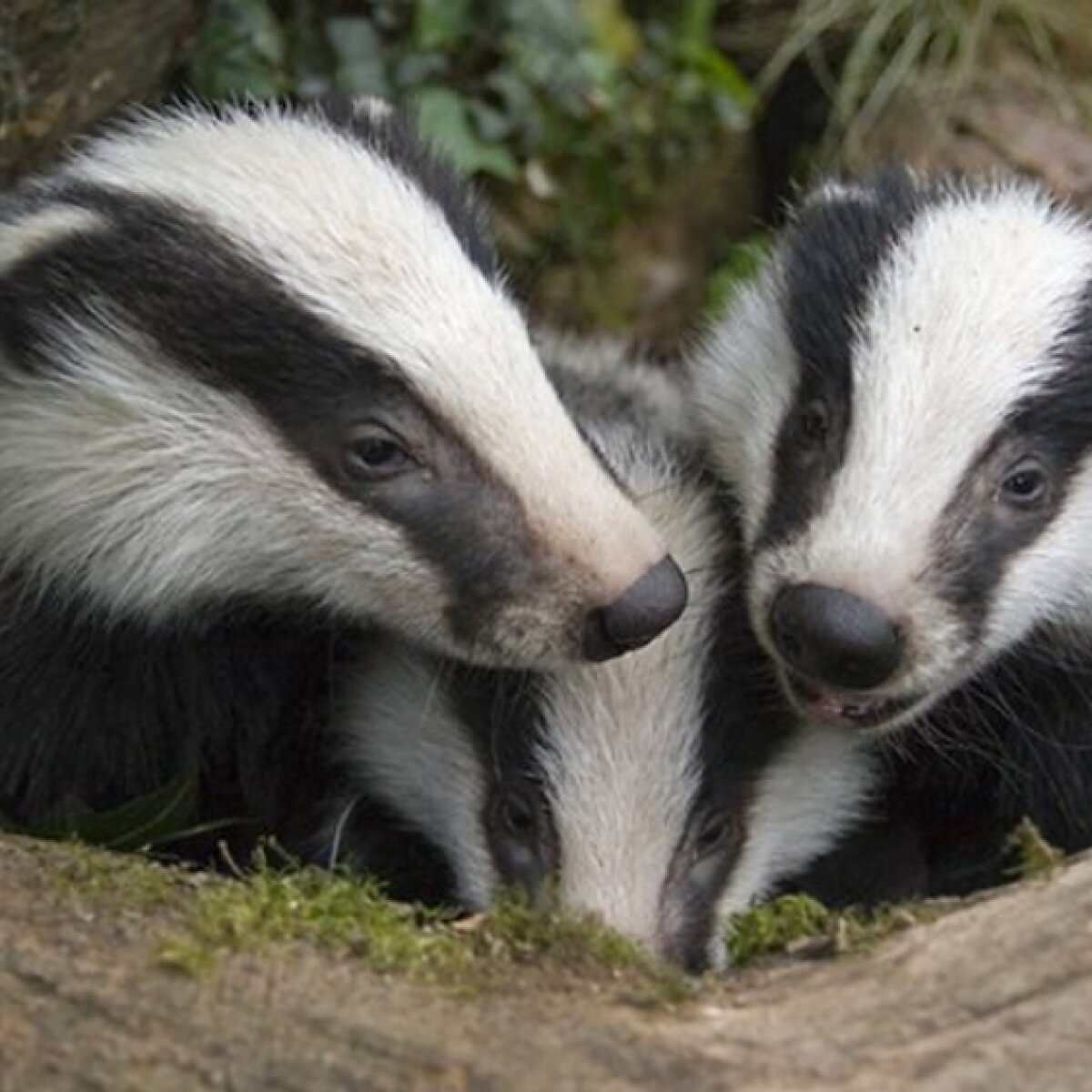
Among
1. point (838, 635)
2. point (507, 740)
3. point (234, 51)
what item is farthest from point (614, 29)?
point (838, 635)

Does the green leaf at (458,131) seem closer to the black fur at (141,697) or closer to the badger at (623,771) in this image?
the badger at (623,771)

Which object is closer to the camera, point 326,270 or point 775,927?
point 775,927

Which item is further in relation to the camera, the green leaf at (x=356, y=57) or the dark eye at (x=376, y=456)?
the green leaf at (x=356, y=57)

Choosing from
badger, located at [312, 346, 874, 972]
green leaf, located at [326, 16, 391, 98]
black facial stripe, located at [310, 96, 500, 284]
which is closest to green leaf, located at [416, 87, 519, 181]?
green leaf, located at [326, 16, 391, 98]

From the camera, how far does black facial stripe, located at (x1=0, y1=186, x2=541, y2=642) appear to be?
3.92m

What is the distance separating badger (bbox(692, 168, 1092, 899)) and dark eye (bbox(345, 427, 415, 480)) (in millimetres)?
636

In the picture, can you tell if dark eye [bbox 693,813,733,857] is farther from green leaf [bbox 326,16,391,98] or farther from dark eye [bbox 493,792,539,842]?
green leaf [bbox 326,16,391,98]

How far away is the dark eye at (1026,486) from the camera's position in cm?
421

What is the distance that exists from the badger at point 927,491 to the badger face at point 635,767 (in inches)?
5.9

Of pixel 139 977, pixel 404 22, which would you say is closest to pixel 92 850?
pixel 139 977

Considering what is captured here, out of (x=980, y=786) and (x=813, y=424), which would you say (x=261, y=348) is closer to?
(x=813, y=424)

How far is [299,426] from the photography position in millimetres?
3992

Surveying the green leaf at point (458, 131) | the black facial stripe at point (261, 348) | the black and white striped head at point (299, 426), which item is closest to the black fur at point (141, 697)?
the black and white striped head at point (299, 426)

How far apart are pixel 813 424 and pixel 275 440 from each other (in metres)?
0.99
